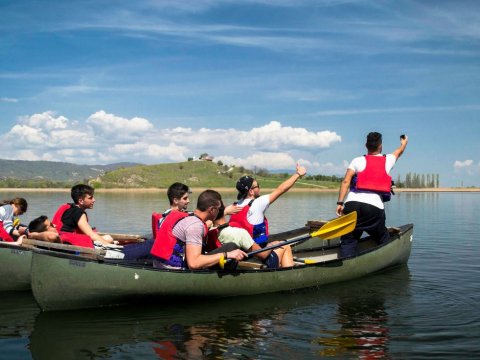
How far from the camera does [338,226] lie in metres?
9.80

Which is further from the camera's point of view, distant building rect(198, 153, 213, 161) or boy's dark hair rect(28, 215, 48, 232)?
distant building rect(198, 153, 213, 161)

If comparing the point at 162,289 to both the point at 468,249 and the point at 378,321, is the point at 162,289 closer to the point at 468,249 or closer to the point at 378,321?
the point at 378,321

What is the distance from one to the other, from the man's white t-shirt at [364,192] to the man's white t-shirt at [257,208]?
6.30 ft

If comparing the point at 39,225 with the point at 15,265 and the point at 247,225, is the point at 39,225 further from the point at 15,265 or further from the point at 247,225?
the point at 247,225

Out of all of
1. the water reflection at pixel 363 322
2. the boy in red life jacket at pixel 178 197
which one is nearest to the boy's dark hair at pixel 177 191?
the boy in red life jacket at pixel 178 197

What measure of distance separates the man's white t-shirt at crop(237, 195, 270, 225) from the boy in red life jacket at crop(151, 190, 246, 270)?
905 mm

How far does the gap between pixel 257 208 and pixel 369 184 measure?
225 centimetres

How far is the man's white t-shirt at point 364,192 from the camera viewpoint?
32.9 feet

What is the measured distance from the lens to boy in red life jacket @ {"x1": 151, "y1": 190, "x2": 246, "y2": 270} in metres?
7.70

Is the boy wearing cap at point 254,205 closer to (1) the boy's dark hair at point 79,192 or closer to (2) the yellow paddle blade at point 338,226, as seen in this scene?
(2) the yellow paddle blade at point 338,226

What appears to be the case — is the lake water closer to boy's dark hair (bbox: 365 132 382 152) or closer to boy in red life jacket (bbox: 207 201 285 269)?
boy in red life jacket (bbox: 207 201 285 269)

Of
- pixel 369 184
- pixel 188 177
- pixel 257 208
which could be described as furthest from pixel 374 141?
pixel 188 177

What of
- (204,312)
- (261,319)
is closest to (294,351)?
(261,319)

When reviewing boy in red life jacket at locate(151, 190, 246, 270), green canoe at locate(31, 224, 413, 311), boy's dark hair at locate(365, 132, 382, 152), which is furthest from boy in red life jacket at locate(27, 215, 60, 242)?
boy's dark hair at locate(365, 132, 382, 152)
